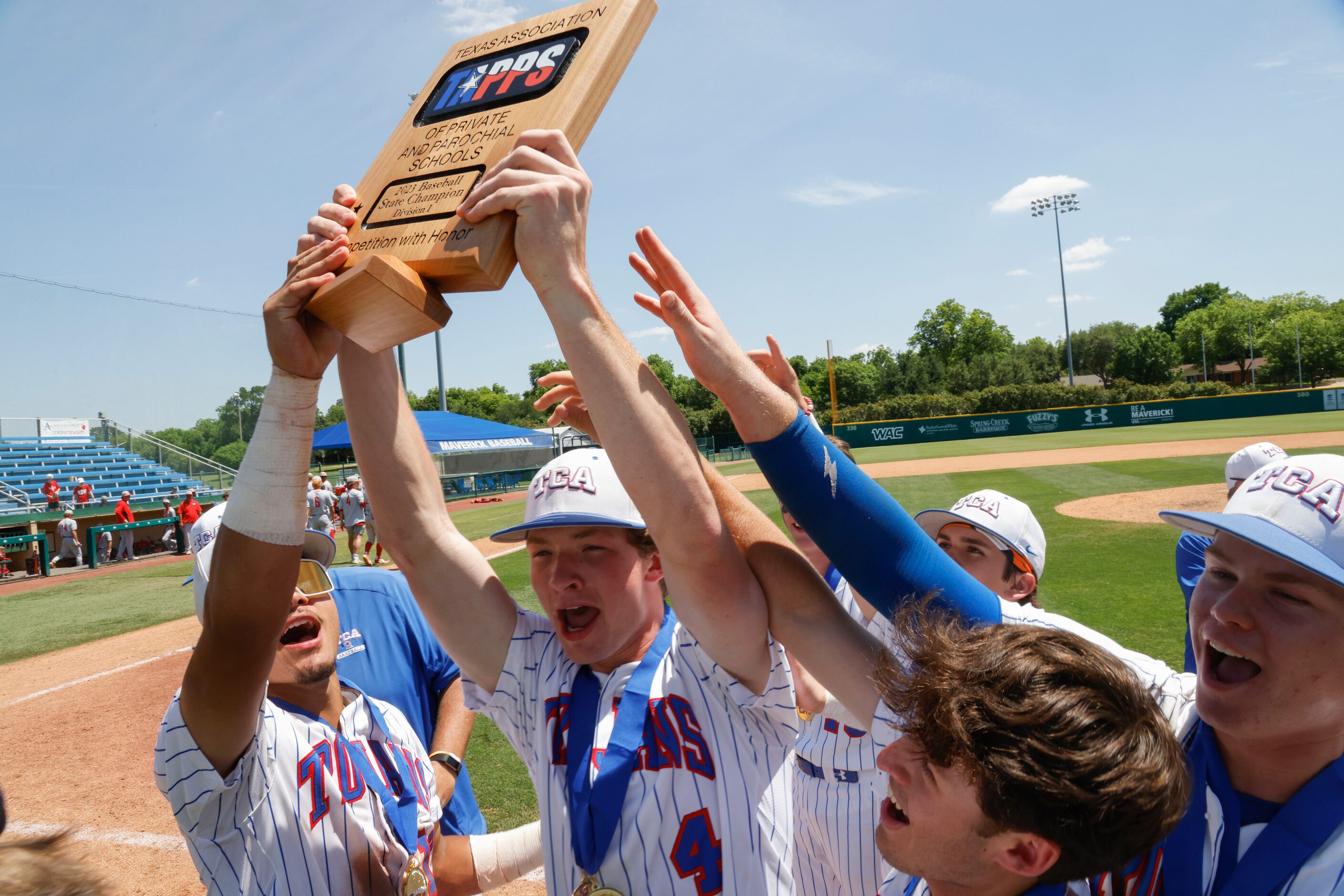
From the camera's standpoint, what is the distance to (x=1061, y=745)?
115 centimetres

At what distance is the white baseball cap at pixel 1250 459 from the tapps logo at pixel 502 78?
185 inches

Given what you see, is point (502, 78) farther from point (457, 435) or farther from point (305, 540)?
point (457, 435)

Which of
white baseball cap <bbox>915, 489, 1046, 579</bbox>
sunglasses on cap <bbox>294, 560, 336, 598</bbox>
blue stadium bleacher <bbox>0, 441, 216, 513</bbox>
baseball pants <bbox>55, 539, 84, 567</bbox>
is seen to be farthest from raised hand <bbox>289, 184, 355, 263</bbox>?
blue stadium bleacher <bbox>0, 441, 216, 513</bbox>

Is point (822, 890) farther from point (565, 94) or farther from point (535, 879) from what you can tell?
point (565, 94)

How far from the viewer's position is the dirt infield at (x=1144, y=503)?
14430 millimetres

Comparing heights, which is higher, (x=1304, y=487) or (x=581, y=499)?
(x=581, y=499)

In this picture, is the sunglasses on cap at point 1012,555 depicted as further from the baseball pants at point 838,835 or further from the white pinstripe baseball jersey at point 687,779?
the white pinstripe baseball jersey at point 687,779

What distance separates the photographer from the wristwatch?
2875mm

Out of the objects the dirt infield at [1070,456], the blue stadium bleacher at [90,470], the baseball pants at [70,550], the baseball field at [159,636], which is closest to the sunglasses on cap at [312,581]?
the baseball field at [159,636]

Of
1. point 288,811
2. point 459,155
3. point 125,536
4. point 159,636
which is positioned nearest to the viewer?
point 459,155

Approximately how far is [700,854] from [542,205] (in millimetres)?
1363

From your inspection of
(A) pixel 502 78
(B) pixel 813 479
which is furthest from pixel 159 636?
(B) pixel 813 479

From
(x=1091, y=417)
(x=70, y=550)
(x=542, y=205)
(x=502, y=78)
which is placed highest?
(x=502, y=78)

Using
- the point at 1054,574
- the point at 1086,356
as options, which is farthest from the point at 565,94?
the point at 1086,356
